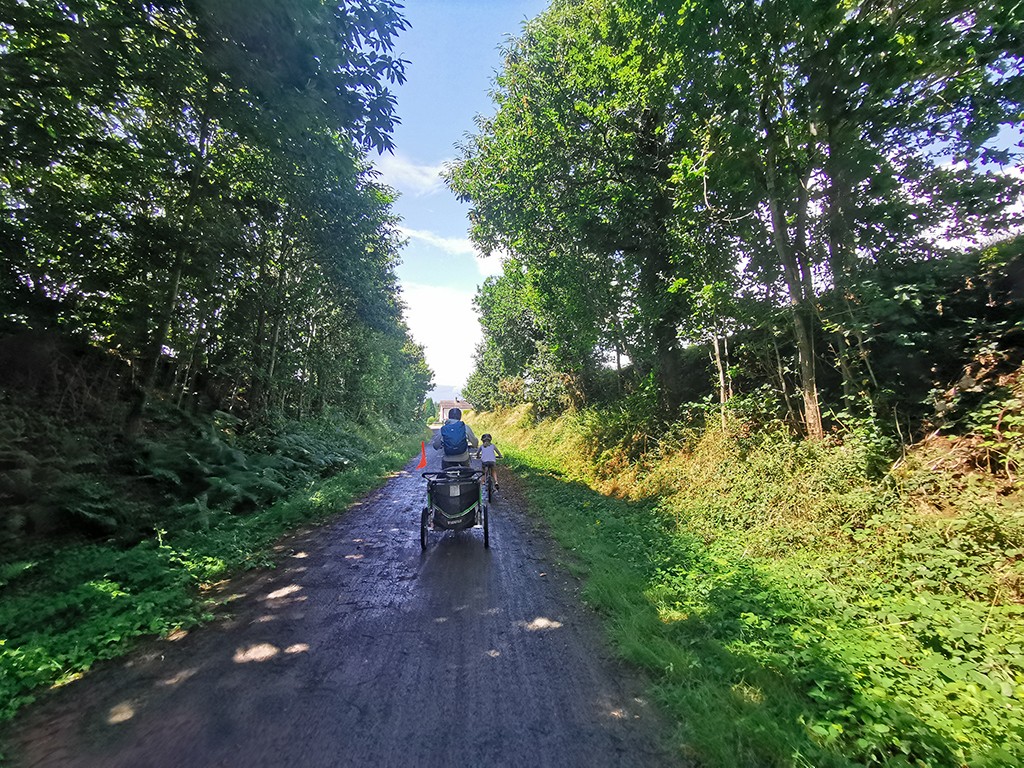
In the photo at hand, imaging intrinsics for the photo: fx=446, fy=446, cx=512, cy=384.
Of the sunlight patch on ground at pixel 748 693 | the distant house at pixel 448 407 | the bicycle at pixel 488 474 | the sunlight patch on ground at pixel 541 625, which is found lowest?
the sunlight patch on ground at pixel 541 625

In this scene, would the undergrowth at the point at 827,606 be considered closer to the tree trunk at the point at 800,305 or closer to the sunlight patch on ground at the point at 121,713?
the tree trunk at the point at 800,305

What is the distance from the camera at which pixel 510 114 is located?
39.2 ft

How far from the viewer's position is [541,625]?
429cm

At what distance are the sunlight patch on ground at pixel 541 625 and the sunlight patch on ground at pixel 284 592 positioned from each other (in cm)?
266

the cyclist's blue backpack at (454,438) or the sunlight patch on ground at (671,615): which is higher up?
the cyclist's blue backpack at (454,438)

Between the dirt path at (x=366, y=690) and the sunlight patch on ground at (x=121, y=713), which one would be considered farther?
the sunlight patch on ground at (x=121, y=713)

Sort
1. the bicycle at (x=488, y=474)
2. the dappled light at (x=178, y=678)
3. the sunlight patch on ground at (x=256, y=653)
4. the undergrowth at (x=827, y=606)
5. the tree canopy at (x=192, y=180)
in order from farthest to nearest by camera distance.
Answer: the bicycle at (x=488, y=474), the tree canopy at (x=192, y=180), the sunlight patch on ground at (x=256, y=653), the dappled light at (x=178, y=678), the undergrowth at (x=827, y=606)

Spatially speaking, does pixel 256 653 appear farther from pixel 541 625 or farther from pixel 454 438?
pixel 454 438

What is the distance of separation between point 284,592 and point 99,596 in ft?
5.34

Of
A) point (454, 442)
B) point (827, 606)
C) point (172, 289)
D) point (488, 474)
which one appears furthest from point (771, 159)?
point (172, 289)

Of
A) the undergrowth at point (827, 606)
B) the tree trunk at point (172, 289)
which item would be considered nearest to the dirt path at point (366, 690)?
the undergrowth at point (827, 606)

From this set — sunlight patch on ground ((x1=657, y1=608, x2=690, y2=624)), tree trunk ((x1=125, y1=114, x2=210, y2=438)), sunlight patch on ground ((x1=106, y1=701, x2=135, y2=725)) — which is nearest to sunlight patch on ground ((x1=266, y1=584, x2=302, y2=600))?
sunlight patch on ground ((x1=106, y1=701, x2=135, y2=725))

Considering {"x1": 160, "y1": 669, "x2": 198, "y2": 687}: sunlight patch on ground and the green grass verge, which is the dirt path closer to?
{"x1": 160, "y1": 669, "x2": 198, "y2": 687}: sunlight patch on ground

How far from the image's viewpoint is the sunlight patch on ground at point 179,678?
328cm
